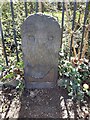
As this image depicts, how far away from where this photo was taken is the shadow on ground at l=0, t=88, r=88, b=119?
2045 millimetres

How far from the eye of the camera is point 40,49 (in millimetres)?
2059

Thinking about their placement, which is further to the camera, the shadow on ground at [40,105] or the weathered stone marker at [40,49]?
the shadow on ground at [40,105]

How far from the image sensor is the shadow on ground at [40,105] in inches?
80.5

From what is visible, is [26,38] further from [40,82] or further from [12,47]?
[12,47]

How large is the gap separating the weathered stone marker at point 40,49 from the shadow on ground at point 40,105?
0.12 metres

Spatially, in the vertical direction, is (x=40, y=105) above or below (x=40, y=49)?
below

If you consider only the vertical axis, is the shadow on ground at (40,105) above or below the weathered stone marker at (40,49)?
below

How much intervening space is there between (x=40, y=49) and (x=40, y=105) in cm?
60

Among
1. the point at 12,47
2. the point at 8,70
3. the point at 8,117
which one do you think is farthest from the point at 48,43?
the point at 12,47

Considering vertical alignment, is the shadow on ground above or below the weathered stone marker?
below

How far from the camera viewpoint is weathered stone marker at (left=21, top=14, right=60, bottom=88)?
1.88m

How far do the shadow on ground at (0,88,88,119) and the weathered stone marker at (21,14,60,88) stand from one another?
0.12 metres

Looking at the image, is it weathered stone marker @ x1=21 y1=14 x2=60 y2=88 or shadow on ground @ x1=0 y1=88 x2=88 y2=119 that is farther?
shadow on ground @ x1=0 y1=88 x2=88 y2=119

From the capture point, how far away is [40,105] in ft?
7.00
